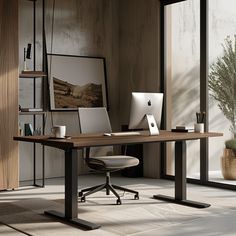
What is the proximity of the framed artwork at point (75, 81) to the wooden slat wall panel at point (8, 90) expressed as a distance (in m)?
1.00

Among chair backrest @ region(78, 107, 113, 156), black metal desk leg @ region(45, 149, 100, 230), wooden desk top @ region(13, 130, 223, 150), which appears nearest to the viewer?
wooden desk top @ region(13, 130, 223, 150)

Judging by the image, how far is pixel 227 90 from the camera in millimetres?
5695

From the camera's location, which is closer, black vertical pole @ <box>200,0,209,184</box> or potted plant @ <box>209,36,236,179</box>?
potted plant @ <box>209,36,236,179</box>

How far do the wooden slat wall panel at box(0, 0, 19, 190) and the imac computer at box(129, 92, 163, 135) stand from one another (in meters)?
1.67

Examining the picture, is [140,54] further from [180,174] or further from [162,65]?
[180,174]

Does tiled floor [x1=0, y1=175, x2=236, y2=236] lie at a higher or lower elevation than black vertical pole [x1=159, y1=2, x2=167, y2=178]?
lower

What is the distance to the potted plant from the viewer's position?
18.6ft

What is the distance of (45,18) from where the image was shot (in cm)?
634

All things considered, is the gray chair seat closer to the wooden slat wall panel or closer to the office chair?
the office chair

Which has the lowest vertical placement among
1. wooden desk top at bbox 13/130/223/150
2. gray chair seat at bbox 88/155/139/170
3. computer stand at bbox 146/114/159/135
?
gray chair seat at bbox 88/155/139/170

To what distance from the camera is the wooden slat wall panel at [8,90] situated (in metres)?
5.26

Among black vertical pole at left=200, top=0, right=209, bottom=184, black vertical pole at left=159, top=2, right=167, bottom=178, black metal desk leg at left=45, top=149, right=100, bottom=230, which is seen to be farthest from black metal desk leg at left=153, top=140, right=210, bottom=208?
black vertical pole at left=159, top=2, right=167, bottom=178

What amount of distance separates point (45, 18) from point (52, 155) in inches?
77.8

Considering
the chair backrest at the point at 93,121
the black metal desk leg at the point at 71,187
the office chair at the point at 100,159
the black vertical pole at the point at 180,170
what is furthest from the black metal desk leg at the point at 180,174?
the black metal desk leg at the point at 71,187
